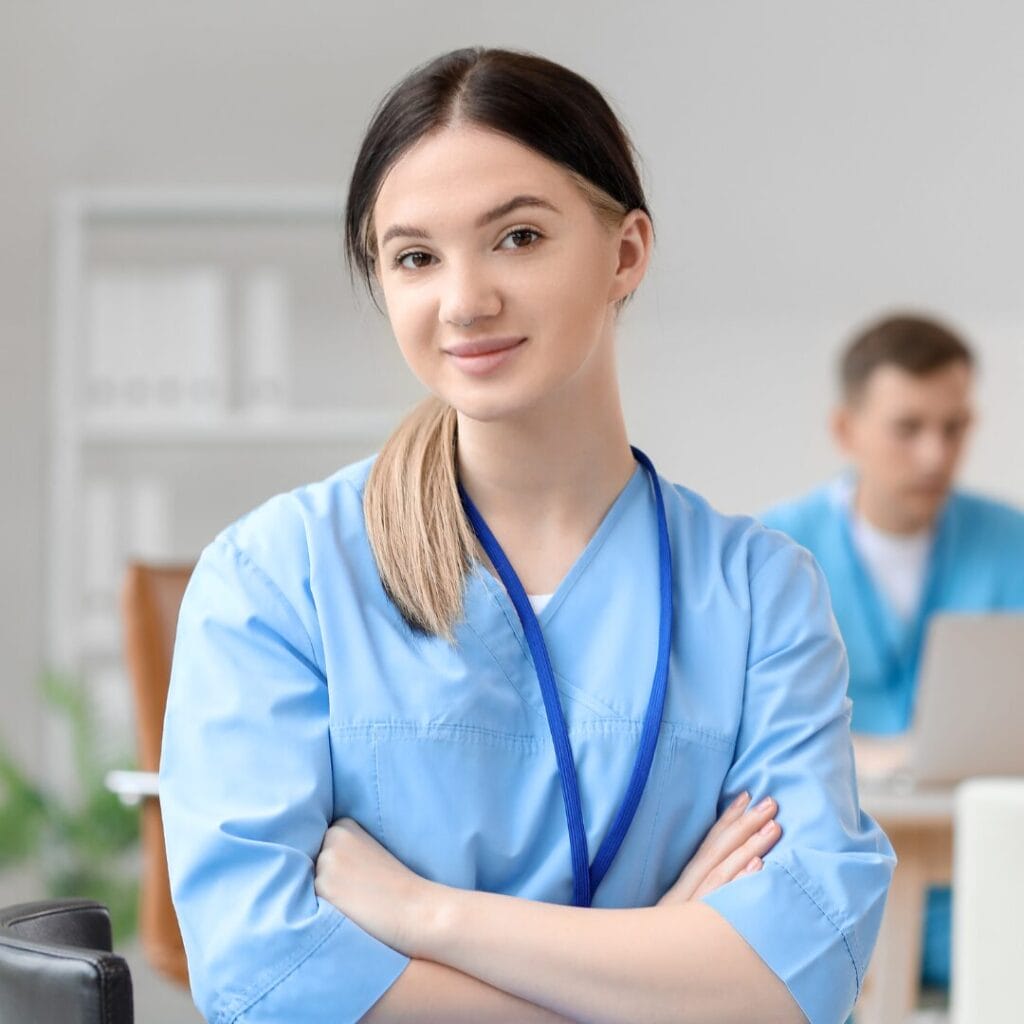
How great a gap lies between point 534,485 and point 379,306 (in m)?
0.22

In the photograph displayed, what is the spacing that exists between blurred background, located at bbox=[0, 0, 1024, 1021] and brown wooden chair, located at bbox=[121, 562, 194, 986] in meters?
1.66

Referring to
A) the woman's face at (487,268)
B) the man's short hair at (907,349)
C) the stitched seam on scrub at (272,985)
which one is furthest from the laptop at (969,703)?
the stitched seam on scrub at (272,985)

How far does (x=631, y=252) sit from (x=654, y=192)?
10.6 feet

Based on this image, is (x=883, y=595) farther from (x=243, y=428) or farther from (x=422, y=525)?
(x=422, y=525)

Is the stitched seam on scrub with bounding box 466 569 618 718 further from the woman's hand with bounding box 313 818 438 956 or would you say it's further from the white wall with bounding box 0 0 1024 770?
the white wall with bounding box 0 0 1024 770

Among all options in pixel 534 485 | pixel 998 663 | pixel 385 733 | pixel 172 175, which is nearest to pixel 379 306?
pixel 534 485

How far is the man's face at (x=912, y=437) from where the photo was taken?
11.0 ft

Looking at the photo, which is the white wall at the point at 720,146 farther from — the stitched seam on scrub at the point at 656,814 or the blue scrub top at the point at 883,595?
the stitched seam on scrub at the point at 656,814

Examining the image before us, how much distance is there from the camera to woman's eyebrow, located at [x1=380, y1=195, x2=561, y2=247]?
1229 millimetres

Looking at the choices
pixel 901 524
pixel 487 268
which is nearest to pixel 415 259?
pixel 487 268

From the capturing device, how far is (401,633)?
1301 mm

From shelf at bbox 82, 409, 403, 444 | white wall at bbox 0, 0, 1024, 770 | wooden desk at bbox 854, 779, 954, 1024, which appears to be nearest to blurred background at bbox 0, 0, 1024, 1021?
white wall at bbox 0, 0, 1024, 770

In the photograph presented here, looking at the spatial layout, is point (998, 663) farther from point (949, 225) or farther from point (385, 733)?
point (949, 225)

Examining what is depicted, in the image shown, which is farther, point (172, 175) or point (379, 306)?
point (172, 175)
